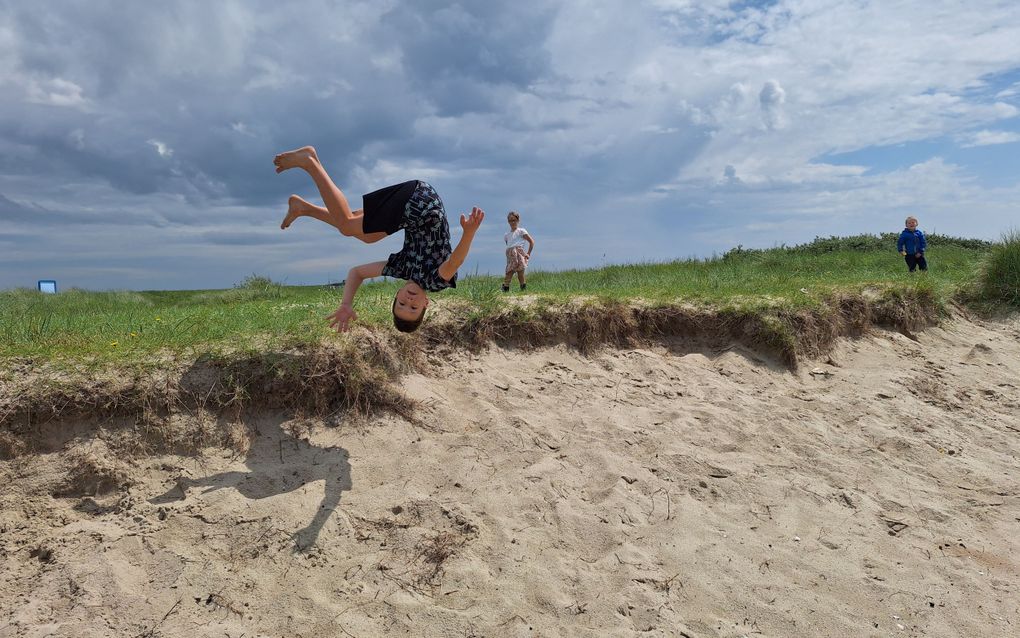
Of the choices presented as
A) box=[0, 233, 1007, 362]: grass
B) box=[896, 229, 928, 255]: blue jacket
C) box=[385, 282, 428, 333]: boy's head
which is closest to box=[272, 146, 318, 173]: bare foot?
box=[385, 282, 428, 333]: boy's head

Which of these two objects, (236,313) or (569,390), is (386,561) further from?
(236,313)

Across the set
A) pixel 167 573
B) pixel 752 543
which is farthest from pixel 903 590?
pixel 167 573

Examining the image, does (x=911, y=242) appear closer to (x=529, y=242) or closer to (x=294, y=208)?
(x=529, y=242)

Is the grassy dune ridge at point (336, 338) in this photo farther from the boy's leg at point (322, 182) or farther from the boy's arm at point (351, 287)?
the boy's leg at point (322, 182)

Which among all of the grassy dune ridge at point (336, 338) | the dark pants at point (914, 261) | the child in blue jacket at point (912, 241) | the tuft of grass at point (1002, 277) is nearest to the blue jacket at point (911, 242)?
the child in blue jacket at point (912, 241)

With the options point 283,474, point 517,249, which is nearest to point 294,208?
point 283,474

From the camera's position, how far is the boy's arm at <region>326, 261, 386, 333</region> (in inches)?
175

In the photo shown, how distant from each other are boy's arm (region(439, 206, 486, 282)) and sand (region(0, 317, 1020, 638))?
5.05ft

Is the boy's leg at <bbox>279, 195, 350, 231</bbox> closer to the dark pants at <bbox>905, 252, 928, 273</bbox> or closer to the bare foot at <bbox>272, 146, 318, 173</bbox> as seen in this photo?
the bare foot at <bbox>272, 146, 318, 173</bbox>

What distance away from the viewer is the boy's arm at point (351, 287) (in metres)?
4.44

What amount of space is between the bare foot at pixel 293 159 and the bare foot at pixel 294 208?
0.21 m

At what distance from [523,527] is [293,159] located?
9.41 ft

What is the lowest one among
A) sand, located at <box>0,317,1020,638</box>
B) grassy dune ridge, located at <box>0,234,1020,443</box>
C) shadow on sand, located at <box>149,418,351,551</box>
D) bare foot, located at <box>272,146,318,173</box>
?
sand, located at <box>0,317,1020,638</box>

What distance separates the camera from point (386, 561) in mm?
4004
